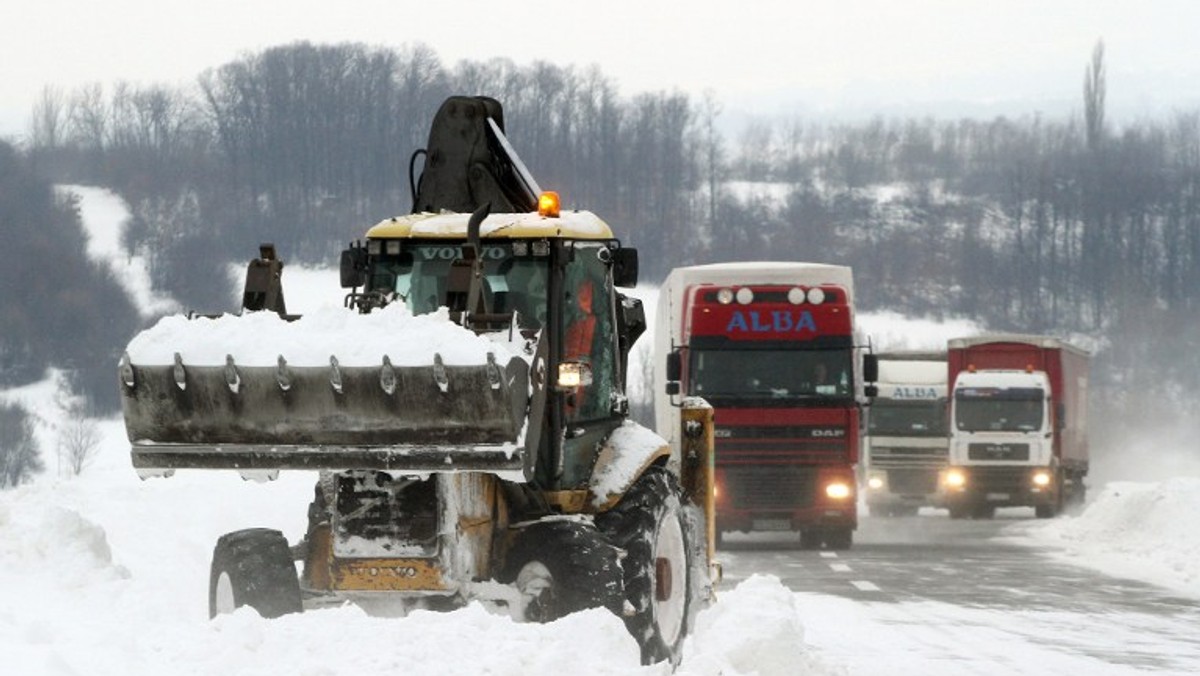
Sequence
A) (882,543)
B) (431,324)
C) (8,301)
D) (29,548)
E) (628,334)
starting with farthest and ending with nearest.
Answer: (8,301)
(882,543)
(628,334)
(29,548)
(431,324)

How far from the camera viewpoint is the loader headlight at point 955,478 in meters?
40.6

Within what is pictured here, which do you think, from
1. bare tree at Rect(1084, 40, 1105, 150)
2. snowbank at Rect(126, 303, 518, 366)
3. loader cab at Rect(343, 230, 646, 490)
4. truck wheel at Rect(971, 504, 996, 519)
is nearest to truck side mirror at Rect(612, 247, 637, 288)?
loader cab at Rect(343, 230, 646, 490)

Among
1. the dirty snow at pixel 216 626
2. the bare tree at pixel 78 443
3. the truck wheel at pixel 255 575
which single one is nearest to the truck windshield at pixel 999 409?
the dirty snow at pixel 216 626

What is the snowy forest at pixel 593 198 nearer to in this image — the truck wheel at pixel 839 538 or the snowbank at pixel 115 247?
the snowbank at pixel 115 247

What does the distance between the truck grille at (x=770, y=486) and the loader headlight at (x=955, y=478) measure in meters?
14.6

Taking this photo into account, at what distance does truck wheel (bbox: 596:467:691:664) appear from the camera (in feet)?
33.7

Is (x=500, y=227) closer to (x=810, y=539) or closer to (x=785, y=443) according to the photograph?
(x=785, y=443)

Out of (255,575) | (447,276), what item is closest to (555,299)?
(447,276)

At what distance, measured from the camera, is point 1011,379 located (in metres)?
40.4

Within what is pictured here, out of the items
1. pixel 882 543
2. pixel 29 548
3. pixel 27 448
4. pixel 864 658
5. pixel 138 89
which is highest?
pixel 138 89

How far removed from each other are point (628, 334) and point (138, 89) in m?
174

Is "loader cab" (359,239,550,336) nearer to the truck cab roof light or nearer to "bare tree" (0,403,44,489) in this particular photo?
the truck cab roof light

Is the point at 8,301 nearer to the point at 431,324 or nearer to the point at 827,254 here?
the point at 827,254

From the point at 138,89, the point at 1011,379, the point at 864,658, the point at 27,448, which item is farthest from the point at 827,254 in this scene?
the point at 864,658
